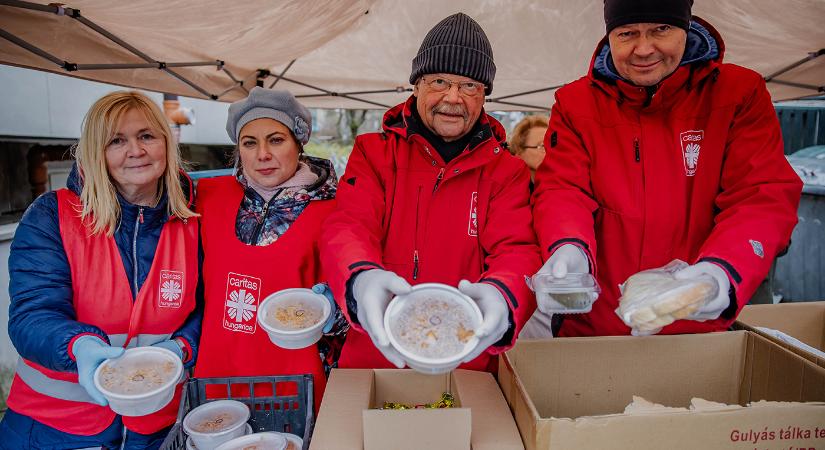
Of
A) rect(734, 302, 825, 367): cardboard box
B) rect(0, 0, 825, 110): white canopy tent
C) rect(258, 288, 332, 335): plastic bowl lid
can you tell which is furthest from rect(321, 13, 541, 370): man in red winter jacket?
rect(734, 302, 825, 367): cardboard box

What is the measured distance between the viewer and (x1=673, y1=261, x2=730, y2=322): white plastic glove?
1.24 m

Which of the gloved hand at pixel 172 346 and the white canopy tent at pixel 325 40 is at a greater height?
the white canopy tent at pixel 325 40

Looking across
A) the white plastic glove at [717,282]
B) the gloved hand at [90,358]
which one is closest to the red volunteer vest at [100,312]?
the gloved hand at [90,358]

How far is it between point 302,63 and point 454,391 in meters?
3.27

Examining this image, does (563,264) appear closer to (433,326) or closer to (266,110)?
(433,326)

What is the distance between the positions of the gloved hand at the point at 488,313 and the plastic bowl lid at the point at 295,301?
593 mm

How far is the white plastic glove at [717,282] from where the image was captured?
1.24 metres

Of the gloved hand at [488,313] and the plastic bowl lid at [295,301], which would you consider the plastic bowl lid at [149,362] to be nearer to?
the plastic bowl lid at [295,301]

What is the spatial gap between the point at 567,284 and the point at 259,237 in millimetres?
1234

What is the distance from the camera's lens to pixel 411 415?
118 cm

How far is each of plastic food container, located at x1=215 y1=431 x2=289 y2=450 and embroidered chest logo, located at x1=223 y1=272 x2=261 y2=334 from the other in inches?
21.6

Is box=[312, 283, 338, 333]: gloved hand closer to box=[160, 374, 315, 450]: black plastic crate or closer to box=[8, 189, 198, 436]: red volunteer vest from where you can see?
box=[160, 374, 315, 450]: black plastic crate

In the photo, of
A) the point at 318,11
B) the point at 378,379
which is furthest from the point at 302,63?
the point at 378,379

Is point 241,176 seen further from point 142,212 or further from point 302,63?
point 302,63
